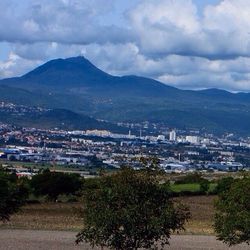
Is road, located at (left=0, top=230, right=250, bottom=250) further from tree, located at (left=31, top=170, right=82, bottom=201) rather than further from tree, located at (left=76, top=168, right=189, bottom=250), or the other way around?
tree, located at (left=31, top=170, right=82, bottom=201)

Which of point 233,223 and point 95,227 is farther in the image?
point 233,223

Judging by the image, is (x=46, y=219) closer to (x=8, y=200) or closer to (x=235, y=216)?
(x=8, y=200)

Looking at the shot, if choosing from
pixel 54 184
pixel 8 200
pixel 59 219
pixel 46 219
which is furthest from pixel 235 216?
pixel 54 184

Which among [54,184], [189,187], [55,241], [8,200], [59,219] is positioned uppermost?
[8,200]

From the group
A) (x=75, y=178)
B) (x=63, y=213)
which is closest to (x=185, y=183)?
(x=75, y=178)

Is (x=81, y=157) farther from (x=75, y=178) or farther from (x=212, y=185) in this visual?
(x=75, y=178)

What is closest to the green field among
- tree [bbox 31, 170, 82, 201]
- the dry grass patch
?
tree [bbox 31, 170, 82, 201]

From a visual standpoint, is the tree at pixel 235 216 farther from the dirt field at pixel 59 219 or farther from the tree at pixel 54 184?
the tree at pixel 54 184
